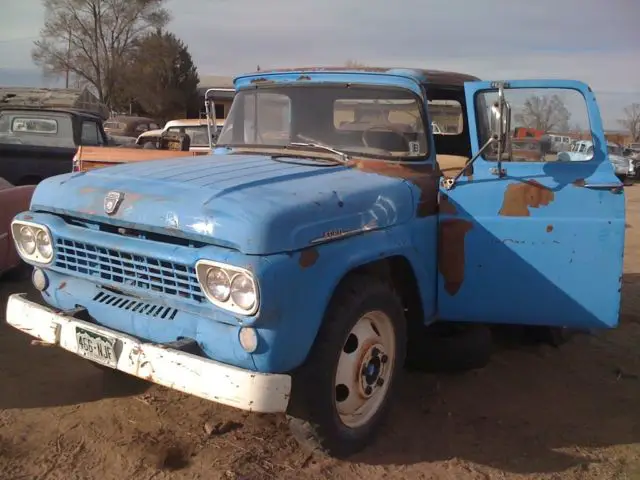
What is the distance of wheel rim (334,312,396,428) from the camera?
10.8 ft

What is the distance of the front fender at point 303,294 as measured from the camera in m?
2.73

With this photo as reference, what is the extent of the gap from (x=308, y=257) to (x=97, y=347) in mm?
1134

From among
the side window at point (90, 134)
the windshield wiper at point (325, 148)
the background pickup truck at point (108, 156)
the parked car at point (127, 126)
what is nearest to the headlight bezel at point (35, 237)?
the windshield wiper at point (325, 148)

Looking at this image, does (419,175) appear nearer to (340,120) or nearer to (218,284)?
(340,120)

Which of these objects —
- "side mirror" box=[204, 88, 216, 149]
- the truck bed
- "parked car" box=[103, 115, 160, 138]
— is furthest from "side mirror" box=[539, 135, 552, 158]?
"parked car" box=[103, 115, 160, 138]

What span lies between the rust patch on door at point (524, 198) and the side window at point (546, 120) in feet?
0.70

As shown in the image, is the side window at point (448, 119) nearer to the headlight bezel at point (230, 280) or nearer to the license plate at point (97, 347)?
the headlight bezel at point (230, 280)

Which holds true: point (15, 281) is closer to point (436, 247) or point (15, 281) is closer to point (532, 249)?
point (436, 247)

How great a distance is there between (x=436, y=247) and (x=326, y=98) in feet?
4.02

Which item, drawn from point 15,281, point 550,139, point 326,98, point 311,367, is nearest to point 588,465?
point 311,367

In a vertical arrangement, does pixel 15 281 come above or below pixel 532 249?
below

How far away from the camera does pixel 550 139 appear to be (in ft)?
13.1

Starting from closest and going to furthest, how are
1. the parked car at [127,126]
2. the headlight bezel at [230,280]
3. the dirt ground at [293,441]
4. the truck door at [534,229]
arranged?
the headlight bezel at [230,280], the dirt ground at [293,441], the truck door at [534,229], the parked car at [127,126]

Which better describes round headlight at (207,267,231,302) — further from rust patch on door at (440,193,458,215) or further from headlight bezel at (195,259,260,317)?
rust patch on door at (440,193,458,215)
